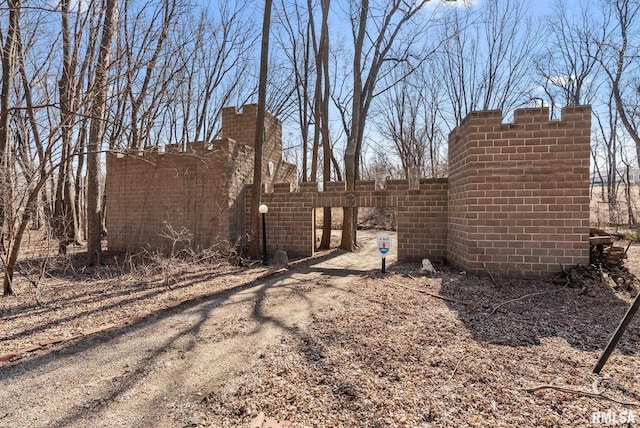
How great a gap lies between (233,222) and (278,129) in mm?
5522

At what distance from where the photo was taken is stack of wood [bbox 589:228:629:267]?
20.2 feet

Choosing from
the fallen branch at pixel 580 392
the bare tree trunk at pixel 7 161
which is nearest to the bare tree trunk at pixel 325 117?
the bare tree trunk at pixel 7 161

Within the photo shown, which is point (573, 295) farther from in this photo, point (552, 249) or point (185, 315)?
point (185, 315)

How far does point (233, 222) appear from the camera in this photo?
970 centimetres

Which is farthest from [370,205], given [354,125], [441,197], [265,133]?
[265,133]

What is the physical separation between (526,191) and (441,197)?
2.23m

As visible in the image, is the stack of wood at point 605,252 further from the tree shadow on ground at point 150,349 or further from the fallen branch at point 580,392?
the tree shadow on ground at point 150,349

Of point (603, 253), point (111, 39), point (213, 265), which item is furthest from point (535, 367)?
point (111, 39)

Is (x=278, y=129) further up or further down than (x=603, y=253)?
further up

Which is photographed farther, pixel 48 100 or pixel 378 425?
pixel 48 100

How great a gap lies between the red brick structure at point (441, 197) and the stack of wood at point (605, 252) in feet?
1.34

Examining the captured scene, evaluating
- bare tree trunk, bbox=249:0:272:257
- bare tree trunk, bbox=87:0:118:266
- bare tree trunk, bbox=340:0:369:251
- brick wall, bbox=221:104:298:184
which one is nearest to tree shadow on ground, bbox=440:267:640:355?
bare tree trunk, bbox=249:0:272:257

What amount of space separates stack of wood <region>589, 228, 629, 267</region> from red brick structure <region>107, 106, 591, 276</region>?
16.1 inches
